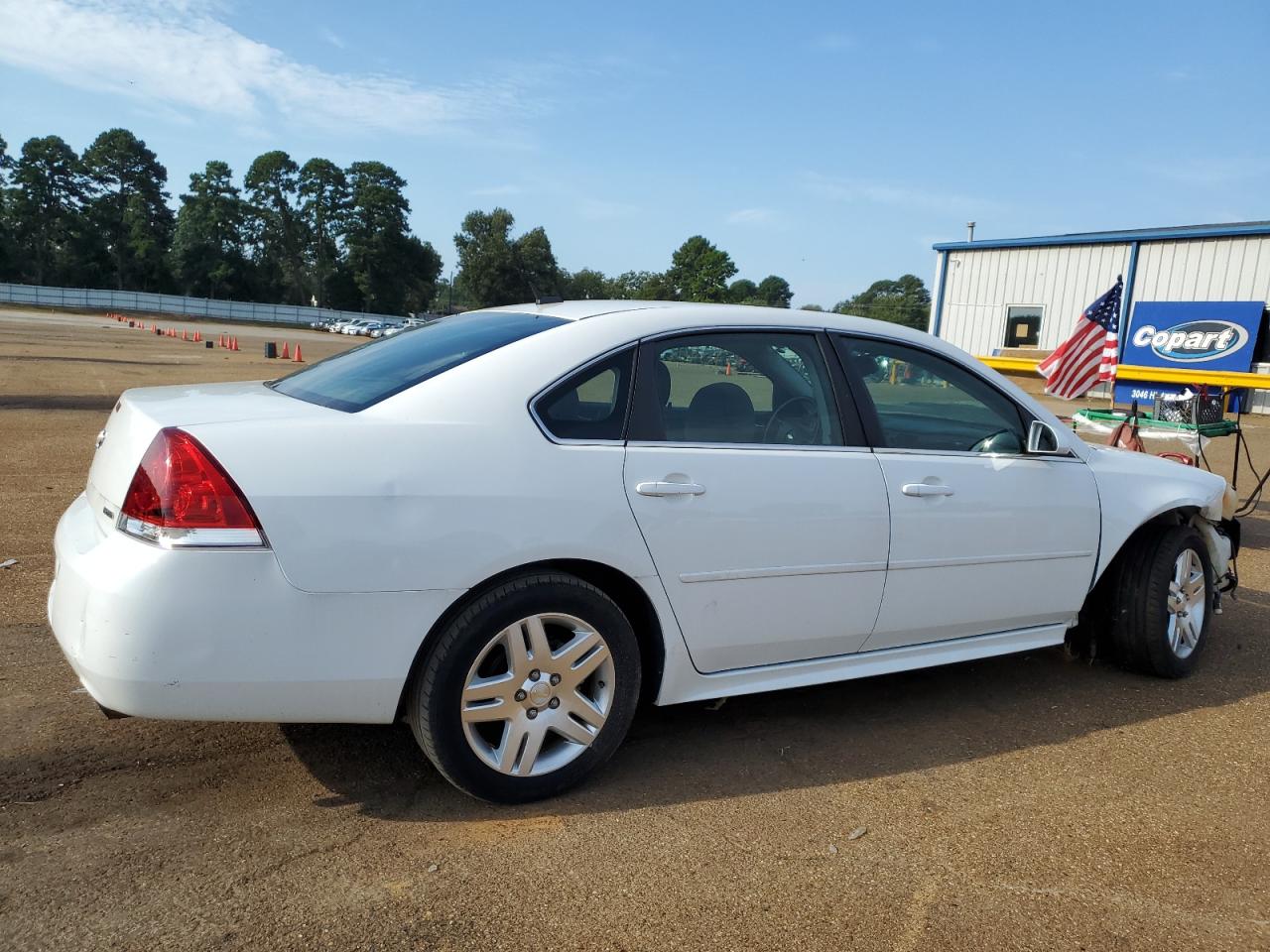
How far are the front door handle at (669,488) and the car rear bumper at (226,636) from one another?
0.68 meters

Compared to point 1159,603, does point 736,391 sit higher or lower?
higher

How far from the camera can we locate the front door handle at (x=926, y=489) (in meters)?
3.54

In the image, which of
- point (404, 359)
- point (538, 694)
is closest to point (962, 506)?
point (538, 694)

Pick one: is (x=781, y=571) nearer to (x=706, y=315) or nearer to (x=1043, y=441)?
(x=706, y=315)

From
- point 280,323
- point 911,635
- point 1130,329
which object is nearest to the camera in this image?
point 911,635

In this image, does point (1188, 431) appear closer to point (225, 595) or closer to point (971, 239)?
point (225, 595)

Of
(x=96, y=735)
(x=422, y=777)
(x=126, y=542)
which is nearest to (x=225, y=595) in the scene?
(x=126, y=542)

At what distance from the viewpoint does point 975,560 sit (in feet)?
12.2

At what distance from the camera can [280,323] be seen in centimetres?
8131

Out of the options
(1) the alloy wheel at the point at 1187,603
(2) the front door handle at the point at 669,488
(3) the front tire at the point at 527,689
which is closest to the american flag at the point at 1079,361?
(1) the alloy wheel at the point at 1187,603

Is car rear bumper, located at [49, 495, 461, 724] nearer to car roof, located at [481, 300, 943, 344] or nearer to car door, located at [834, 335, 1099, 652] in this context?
car roof, located at [481, 300, 943, 344]

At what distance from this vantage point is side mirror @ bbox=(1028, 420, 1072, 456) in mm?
3916

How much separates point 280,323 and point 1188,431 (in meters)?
81.8

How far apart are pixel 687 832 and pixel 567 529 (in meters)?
0.99
